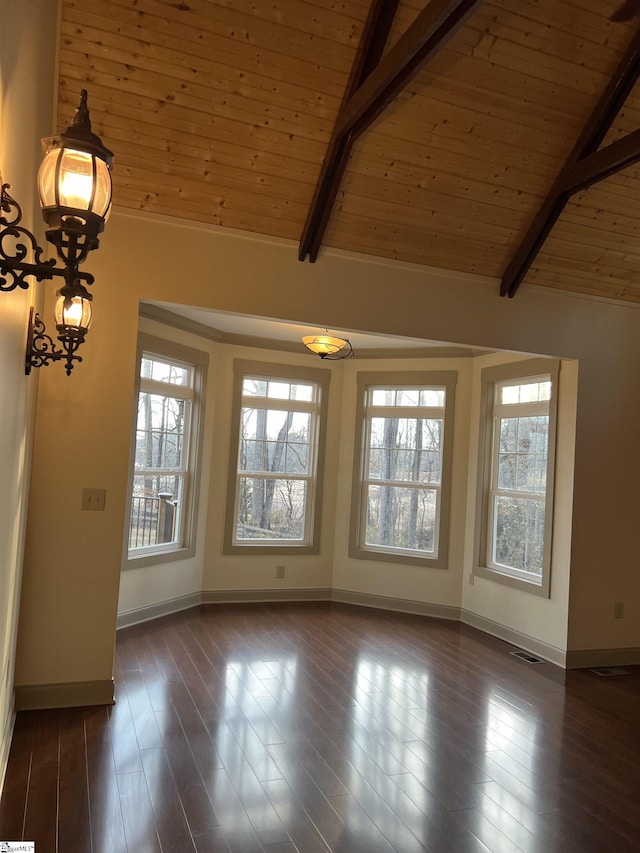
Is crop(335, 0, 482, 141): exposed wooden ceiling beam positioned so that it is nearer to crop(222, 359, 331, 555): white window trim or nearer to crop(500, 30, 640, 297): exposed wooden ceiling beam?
crop(500, 30, 640, 297): exposed wooden ceiling beam

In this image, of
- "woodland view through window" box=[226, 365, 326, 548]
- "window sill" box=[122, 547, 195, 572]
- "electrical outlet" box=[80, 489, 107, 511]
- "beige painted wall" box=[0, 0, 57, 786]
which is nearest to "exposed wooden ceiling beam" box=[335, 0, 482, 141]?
"beige painted wall" box=[0, 0, 57, 786]

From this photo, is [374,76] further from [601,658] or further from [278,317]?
[601,658]

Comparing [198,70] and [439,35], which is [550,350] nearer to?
[439,35]

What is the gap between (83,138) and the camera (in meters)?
1.57

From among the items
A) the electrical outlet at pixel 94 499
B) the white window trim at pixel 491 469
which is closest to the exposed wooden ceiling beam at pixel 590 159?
the white window trim at pixel 491 469

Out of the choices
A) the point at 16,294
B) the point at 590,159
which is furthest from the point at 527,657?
the point at 16,294

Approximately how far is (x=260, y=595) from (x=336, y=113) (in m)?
4.52

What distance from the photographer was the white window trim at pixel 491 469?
501cm

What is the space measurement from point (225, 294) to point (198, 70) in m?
1.22

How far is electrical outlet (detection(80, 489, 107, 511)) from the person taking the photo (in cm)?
353

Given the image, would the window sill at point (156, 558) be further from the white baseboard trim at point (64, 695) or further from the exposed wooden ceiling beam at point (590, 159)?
the exposed wooden ceiling beam at point (590, 159)

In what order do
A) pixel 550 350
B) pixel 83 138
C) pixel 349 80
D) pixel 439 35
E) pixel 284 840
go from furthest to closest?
pixel 550 350
pixel 349 80
pixel 439 35
pixel 284 840
pixel 83 138

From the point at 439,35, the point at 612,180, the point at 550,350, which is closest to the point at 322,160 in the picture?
the point at 439,35

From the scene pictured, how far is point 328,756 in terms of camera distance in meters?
3.06
